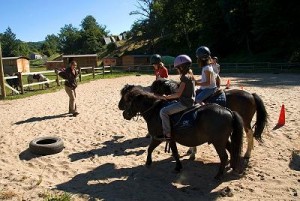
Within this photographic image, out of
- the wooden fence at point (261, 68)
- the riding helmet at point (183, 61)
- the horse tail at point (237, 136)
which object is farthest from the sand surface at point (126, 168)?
the wooden fence at point (261, 68)

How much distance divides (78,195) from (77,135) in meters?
4.05

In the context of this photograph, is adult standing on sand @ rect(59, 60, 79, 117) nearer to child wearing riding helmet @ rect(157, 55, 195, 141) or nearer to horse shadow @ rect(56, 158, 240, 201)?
horse shadow @ rect(56, 158, 240, 201)

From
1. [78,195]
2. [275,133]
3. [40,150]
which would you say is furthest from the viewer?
[275,133]

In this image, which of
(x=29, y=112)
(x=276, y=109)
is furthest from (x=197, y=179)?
(x=29, y=112)

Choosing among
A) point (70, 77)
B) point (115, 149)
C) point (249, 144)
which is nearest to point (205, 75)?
point (249, 144)

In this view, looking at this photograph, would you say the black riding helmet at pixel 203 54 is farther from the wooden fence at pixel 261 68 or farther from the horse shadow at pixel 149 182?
the wooden fence at pixel 261 68

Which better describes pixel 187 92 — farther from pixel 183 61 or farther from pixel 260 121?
pixel 260 121

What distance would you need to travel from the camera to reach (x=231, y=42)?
45.7 m

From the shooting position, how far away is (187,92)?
5934 millimetres

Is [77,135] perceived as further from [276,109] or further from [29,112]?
[276,109]

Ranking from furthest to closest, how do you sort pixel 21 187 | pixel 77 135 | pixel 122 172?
pixel 77 135, pixel 122 172, pixel 21 187

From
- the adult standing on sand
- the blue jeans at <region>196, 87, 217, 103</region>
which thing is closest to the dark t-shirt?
the blue jeans at <region>196, 87, 217, 103</region>

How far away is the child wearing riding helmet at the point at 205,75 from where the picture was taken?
612 cm

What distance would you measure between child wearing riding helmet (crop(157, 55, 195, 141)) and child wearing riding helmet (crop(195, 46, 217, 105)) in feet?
1.16
